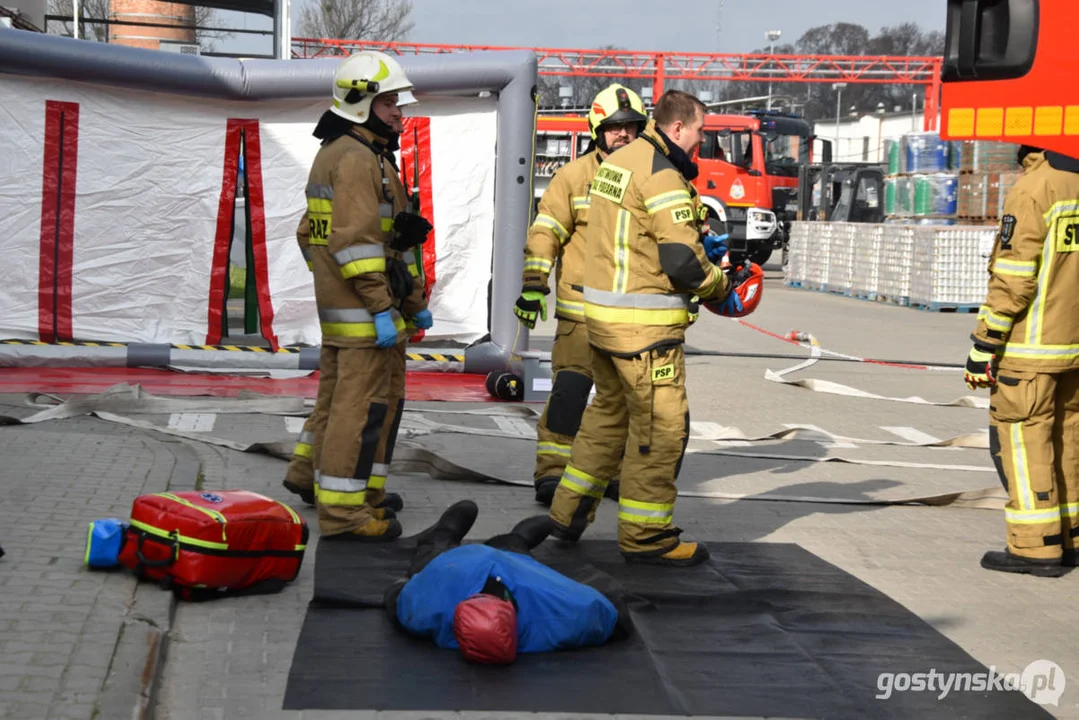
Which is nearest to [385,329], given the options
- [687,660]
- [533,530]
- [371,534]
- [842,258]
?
[371,534]

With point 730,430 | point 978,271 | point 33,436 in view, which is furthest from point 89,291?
point 978,271

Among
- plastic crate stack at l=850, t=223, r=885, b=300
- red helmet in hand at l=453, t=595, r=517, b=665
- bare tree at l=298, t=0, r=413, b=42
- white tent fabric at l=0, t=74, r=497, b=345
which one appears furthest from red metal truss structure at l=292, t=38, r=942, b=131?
red helmet in hand at l=453, t=595, r=517, b=665

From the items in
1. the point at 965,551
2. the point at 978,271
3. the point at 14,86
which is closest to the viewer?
the point at 965,551

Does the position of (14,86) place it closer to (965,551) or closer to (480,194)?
(480,194)

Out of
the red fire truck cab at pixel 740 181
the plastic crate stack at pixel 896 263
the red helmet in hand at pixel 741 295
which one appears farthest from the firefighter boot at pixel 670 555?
the red fire truck cab at pixel 740 181

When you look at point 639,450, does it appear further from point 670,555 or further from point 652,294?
point 652,294

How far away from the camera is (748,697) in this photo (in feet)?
13.6

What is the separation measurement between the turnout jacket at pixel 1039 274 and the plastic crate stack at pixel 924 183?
55.1ft

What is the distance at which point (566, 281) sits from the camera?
277 inches

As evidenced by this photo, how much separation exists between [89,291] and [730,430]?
5.60 meters

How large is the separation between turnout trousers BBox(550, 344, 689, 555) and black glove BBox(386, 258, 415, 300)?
3.06ft

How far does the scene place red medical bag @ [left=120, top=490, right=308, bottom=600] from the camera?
193 inches

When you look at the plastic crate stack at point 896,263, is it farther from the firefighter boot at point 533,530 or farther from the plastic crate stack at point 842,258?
the firefighter boot at point 533,530

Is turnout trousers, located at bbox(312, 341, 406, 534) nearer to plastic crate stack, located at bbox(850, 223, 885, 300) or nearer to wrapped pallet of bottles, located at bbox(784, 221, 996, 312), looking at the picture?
wrapped pallet of bottles, located at bbox(784, 221, 996, 312)
